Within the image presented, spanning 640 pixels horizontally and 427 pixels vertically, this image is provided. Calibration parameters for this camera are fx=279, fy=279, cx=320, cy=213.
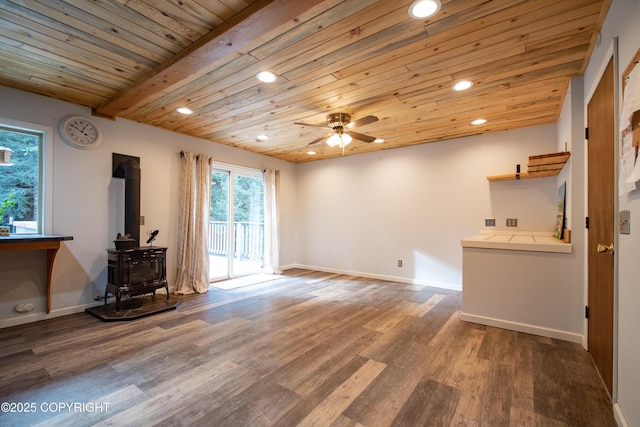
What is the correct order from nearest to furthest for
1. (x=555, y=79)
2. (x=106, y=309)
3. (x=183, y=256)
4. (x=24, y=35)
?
(x=24, y=35) < (x=555, y=79) < (x=106, y=309) < (x=183, y=256)

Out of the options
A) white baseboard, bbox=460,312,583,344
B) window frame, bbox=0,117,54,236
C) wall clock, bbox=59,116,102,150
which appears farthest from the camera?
wall clock, bbox=59,116,102,150

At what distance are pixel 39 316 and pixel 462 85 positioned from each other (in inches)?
204

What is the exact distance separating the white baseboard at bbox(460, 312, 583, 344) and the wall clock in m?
4.98

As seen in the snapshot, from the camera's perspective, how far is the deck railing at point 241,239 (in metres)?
5.22

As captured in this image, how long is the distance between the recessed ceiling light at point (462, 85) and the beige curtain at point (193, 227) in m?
3.77

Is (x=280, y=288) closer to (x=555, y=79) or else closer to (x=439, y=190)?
(x=439, y=190)

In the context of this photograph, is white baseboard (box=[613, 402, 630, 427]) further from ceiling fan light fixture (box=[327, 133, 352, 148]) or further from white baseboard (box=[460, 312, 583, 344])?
ceiling fan light fixture (box=[327, 133, 352, 148])

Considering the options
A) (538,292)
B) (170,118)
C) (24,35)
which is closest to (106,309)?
(170,118)

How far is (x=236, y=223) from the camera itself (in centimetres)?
540

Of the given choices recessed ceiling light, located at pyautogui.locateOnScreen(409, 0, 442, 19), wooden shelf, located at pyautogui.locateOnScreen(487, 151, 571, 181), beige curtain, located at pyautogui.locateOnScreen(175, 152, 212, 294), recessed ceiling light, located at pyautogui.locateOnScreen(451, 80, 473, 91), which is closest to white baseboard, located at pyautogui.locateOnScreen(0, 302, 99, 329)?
beige curtain, located at pyautogui.locateOnScreen(175, 152, 212, 294)

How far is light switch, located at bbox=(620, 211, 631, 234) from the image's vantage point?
1.44 meters

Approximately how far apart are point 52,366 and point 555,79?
4.97 metres

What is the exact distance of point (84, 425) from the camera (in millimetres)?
1557
